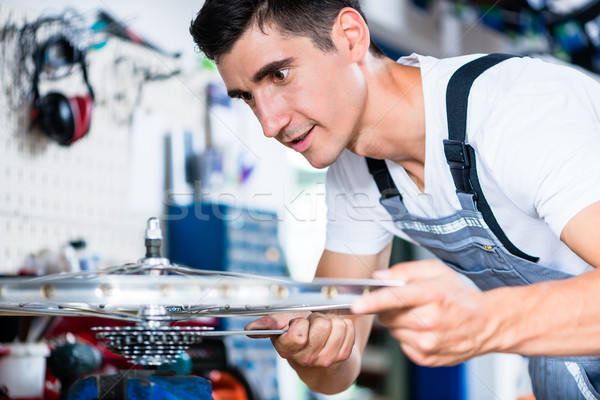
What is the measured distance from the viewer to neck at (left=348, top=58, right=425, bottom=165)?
4.28 ft

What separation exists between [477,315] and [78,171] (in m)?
2.45

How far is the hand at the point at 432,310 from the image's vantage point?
626mm

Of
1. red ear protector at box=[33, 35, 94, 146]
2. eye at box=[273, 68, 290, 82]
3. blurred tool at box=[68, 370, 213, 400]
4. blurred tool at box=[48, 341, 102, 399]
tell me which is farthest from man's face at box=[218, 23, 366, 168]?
red ear protector at box=[33, 35, 94, 146]

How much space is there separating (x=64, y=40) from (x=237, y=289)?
2324mm

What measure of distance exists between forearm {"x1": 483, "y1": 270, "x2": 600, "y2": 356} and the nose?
659 millimetres

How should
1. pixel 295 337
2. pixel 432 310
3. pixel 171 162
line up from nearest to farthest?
pixel 432 310, pixel 295 337, pixel 171 162

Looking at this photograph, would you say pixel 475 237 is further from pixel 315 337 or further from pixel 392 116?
pixel 315 337

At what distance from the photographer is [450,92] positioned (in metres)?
1.16

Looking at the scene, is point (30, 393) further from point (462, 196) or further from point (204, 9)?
point (462, 196)

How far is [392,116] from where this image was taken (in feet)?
4.34

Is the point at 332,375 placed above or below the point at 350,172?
below

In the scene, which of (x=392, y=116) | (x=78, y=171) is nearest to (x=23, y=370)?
(x=392, y=116)

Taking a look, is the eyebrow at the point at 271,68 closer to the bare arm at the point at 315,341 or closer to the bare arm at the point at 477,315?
the bare arm at the point at 315,341

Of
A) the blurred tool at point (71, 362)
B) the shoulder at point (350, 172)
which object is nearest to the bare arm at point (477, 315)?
the shoulder at point (350, 172)
